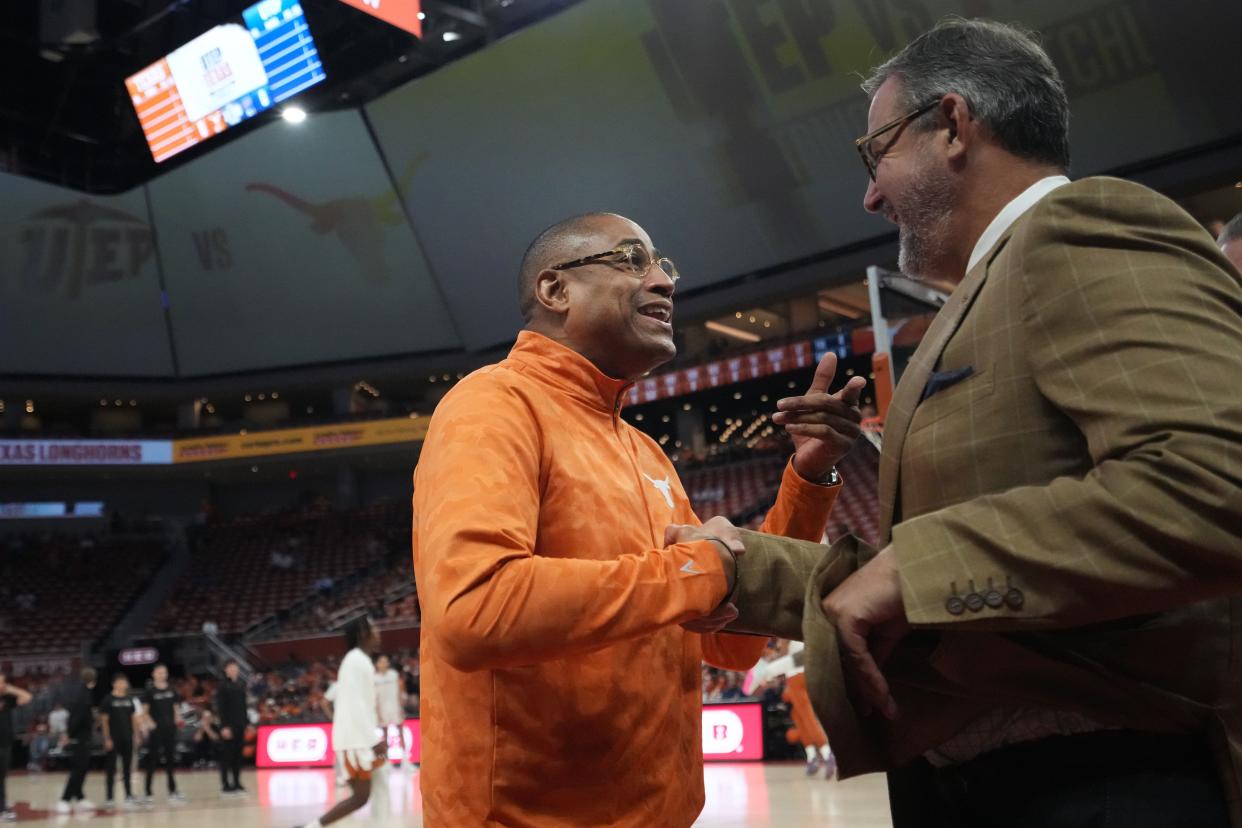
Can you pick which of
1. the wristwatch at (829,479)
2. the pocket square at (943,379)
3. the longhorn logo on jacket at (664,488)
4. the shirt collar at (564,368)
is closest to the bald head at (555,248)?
the shirt collar at (564,368)

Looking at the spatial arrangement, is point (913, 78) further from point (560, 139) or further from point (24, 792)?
point (560, 139)

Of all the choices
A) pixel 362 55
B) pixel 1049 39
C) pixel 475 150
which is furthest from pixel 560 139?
pixel 1049 39

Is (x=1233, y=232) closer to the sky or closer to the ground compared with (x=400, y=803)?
closer to the sky

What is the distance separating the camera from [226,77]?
65.9ft

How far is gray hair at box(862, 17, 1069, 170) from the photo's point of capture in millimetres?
1584

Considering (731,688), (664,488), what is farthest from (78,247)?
(664,488)

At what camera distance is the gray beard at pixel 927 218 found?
165cm

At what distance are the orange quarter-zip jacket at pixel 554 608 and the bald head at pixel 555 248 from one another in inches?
5.7

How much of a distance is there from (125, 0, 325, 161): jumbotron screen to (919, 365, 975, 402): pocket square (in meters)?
19.5

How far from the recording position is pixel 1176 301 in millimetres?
1199

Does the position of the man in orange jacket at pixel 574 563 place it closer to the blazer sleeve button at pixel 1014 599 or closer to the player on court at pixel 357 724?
the blazer sleeve button at pixel 1014 599

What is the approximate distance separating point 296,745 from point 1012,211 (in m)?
17.1

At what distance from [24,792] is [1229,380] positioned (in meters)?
17.4

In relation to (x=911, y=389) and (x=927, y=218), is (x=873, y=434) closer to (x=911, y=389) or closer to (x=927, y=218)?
(x=927, y=218)
